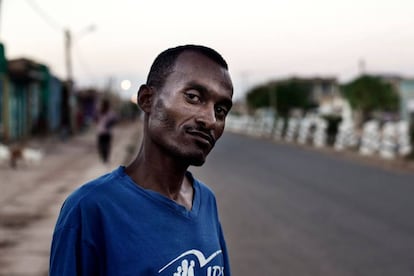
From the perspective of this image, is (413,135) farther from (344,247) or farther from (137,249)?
(137,249)

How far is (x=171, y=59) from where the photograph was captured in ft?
5.26

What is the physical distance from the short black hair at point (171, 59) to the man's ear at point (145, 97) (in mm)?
16

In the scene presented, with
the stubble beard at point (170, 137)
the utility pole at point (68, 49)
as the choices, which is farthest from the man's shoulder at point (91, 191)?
the utility pole at point (68, 49)

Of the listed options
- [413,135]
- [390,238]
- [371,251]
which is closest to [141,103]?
[371,251]

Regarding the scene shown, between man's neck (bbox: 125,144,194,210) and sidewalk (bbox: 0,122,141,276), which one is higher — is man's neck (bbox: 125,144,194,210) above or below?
Answer: above

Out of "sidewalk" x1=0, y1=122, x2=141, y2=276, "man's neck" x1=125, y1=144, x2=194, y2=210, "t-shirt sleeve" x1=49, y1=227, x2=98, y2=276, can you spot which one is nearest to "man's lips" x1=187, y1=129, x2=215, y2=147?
A: "man's neck" x1=125, y1=144, x2=194, y2=210

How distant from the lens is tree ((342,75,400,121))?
5619 cm

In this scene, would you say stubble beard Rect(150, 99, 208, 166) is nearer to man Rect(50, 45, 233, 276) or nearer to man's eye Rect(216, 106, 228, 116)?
man Rect(50, 45, 233, 276)

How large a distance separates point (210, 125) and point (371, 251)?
5.98 metres

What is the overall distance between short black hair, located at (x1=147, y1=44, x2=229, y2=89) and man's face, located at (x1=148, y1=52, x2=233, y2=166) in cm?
1

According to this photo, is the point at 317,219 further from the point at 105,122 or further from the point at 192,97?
the point at 192,97

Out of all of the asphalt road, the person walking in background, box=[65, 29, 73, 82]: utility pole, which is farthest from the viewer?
box=[65, 29, 73, 82]: utility pole

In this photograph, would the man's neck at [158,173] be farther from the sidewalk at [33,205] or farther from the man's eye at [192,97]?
the sidewalk at [33,205]

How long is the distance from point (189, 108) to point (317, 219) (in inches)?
310
